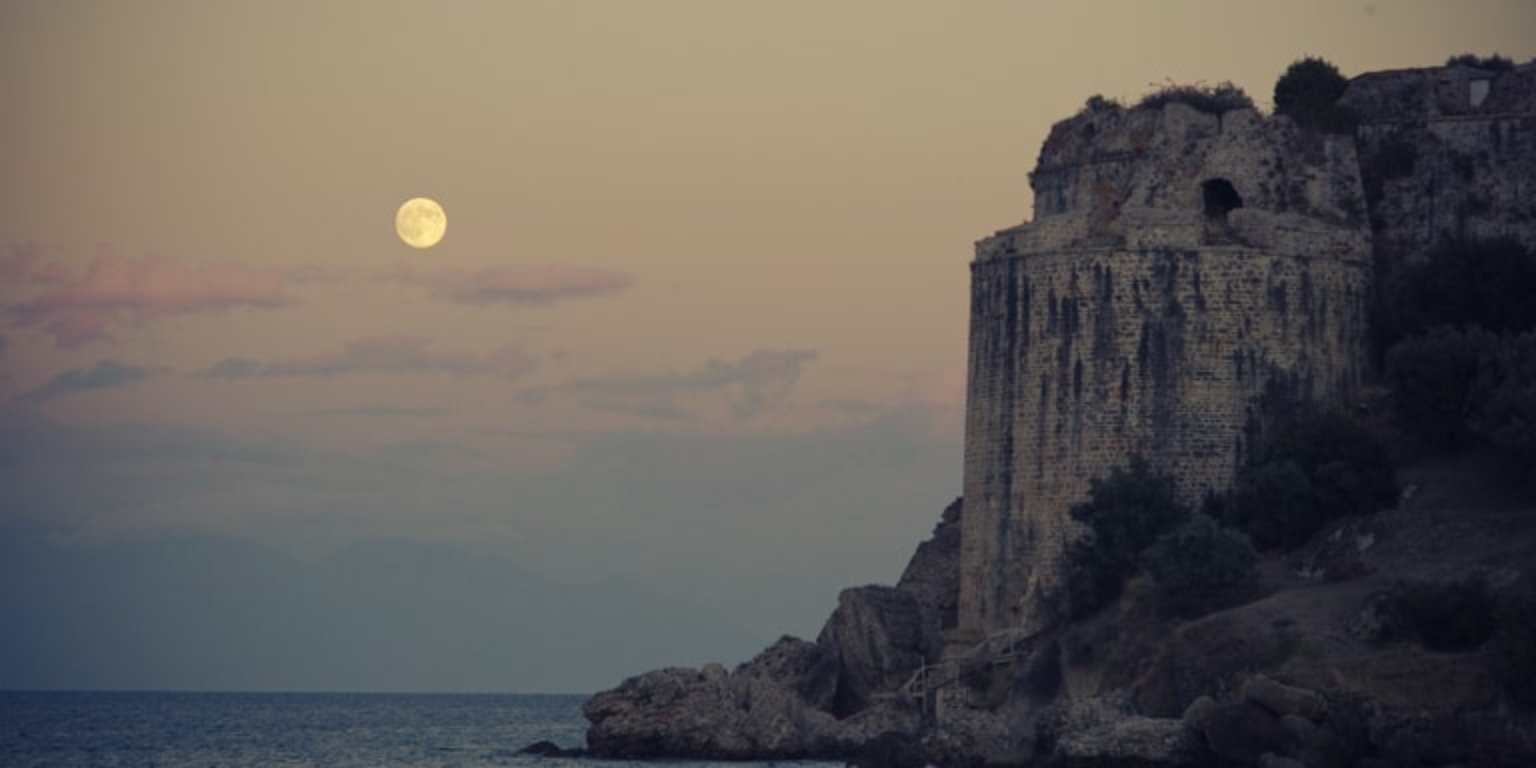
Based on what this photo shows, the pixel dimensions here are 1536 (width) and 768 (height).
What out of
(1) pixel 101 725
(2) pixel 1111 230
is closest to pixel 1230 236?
(2) pixel 1111 230

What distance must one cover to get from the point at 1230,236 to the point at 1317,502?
4861 millimetres

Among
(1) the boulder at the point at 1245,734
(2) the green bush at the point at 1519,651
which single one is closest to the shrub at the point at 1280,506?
(1) the boulder at the point at 1245,734

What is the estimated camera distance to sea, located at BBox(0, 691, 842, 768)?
61969 mm

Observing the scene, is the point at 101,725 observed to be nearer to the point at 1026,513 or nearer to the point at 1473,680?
the point at 1026,513

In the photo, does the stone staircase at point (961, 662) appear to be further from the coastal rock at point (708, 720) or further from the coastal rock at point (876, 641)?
the coastal rock at point (708, 720)

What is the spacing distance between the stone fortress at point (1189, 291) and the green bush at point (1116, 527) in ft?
2.77

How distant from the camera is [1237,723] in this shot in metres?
42.2

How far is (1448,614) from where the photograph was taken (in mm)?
43094

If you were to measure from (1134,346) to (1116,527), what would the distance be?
329 cm

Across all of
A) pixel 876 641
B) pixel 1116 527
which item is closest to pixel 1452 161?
pixel 1116 527

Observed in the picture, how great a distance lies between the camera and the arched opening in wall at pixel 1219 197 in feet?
176

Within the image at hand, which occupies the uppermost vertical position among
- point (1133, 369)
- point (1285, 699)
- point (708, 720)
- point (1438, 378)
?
point (1133, 369)

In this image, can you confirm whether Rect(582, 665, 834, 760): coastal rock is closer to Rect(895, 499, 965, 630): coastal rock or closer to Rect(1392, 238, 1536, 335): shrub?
Answer: Rect(895, 499, 965, 630): coastal rock

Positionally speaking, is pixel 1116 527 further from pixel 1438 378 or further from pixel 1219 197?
pixel 1219 197
